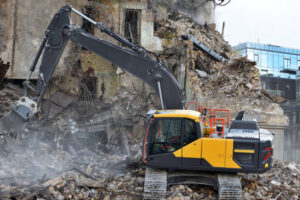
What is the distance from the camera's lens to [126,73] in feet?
49.3

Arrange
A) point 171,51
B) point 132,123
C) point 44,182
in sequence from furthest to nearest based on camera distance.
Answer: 1. point 171,51
2. point 132,123
3. point 44,182

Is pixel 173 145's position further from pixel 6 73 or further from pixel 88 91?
pixel 6 73

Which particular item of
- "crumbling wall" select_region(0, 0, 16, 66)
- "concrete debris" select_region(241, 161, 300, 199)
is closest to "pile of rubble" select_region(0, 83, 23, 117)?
"crumbling wall" select_region(0, 0, 16, 66)

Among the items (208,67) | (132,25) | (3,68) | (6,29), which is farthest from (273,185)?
(6,29)

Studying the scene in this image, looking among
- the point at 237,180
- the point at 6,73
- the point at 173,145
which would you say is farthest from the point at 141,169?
the point at 6,73

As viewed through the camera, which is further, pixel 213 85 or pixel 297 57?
pixel 297 57

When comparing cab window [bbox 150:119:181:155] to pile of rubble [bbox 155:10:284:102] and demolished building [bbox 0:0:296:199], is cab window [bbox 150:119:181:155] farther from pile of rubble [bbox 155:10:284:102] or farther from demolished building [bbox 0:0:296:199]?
pile of rubble [bbox 155:10:284:102]

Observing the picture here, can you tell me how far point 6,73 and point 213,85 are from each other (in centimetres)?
857

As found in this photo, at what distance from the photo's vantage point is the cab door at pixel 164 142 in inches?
303

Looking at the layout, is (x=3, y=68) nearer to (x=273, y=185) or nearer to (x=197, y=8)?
(x=197, y=8)

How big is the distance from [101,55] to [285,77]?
106ft

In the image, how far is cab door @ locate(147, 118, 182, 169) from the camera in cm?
768

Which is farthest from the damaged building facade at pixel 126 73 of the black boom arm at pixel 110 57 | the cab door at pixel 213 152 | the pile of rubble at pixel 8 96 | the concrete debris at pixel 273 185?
the cab door at pixel 213 152

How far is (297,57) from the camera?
43.4 meters
